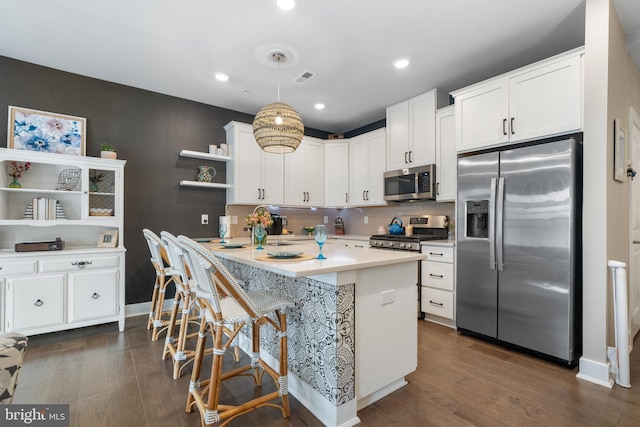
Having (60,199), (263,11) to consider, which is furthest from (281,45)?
(60,199)

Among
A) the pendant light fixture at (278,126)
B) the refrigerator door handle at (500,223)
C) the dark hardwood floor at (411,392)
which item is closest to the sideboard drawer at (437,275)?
the refrigerator door handle at (500,223)

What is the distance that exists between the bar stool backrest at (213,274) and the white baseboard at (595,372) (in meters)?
2.38

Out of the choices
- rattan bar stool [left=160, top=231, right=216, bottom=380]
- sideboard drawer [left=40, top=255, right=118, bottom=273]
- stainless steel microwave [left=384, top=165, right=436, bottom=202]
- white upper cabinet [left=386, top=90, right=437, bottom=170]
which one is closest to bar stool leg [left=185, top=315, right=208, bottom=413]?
rattan bar stool [left=160, top=231, right=216, bottom=380]

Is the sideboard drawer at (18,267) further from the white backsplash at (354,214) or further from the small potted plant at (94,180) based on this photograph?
the white backsplash at (354,214)

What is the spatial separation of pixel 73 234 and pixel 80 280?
651mm

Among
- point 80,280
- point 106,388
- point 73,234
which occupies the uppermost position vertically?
point 73,234

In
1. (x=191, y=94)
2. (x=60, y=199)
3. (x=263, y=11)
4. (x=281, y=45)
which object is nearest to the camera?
(x=263, y=11)

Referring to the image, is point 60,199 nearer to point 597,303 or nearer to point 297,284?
point 297,284

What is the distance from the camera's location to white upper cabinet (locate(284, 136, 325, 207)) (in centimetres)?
469

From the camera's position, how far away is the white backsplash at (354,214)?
4.16m

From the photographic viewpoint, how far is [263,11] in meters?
2.33

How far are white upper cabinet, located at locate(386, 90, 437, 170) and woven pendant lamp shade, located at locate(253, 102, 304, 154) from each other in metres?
1.87
